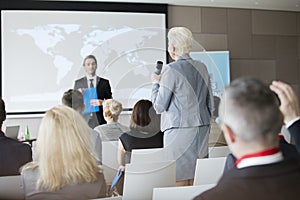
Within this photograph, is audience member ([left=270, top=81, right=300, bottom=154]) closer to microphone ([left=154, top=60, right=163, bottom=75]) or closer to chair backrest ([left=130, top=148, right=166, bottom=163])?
microphone ([left=154, top=60, right=163, bottom=75])

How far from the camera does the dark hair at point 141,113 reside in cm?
266

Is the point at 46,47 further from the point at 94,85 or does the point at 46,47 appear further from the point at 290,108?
the point at 290,108

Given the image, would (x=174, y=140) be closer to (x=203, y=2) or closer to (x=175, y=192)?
(x=175, y=192)

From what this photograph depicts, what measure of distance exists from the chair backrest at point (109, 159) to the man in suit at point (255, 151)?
53.9 inches

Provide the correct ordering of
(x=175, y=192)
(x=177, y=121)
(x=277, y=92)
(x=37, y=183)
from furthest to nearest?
(x=177, y=121) → (x=37, y=183) → (x=175, y=192) → (x=277, y=92)

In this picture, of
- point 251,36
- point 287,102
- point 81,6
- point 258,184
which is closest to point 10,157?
point 287,102

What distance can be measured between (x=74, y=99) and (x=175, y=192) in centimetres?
99

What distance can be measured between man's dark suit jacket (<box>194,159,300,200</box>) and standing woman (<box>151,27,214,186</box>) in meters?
1.52

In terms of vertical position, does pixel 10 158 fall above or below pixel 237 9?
below

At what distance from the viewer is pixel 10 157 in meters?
3.01

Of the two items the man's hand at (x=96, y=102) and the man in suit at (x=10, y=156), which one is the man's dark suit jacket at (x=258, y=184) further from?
the man in suit at (x=10, y=156)

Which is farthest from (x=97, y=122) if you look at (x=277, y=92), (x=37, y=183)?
(x=277, y=92)

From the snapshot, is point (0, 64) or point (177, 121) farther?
point (0, 64)

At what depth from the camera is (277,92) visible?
56.7 inches
